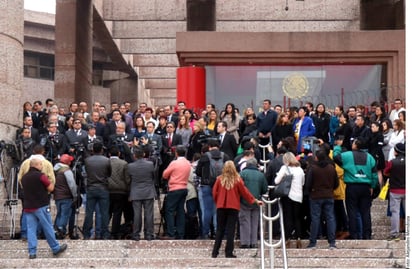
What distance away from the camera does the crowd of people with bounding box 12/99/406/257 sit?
47.1 feet

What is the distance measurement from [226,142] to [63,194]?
3.51 metres

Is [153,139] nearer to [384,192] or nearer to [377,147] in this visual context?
[377,147]

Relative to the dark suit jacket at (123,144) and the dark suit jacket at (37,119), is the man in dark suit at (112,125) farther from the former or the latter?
the dark suit jacket at (37,119)

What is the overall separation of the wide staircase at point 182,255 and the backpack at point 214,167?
1104 millimetres

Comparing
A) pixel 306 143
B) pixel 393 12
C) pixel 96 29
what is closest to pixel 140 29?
pixel 96 29

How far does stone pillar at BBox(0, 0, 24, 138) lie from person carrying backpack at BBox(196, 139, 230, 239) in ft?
16.3

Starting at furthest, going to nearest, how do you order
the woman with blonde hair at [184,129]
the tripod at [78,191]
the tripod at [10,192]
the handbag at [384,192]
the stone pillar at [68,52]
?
1. the stone pillar at [68,52]
2. the woman with blonde hair at [184,129]
3. the tripod at [10,192]
4. the tripod at [78,191]
5. the handbag at [384,192]

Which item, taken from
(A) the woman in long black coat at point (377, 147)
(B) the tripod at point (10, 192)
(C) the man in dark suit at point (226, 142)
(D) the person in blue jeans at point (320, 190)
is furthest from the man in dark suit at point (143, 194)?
(A) the woman in long black coat at point (377, 147)

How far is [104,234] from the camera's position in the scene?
49.3 ft

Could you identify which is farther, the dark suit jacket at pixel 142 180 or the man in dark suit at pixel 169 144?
the man in dark suit at pixel 169 144

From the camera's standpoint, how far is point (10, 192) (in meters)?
17.5

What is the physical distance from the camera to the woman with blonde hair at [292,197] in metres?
14.5

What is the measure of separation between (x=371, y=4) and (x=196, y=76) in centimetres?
901

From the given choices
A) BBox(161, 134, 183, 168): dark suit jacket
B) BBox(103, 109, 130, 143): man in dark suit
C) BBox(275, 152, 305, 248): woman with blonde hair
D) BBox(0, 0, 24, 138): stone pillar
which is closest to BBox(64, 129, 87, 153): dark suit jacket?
BBox(103, 109, 130, 143): man in dark suit
